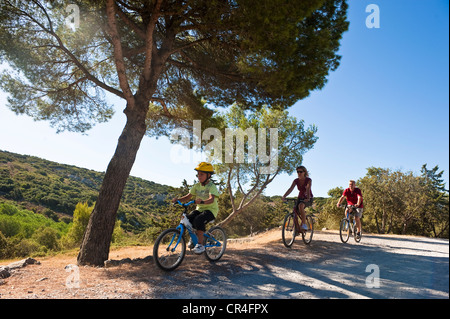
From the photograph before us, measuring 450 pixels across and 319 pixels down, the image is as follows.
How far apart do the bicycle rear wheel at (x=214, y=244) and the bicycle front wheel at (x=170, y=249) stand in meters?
0.59

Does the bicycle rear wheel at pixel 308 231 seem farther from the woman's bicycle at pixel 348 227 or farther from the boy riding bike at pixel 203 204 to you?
the boy riding bike at pixel 203 204

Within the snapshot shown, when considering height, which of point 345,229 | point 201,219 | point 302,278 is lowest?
point 302,278

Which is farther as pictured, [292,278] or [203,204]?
[203,204]

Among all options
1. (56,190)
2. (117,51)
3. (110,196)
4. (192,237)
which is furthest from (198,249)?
(56,190)

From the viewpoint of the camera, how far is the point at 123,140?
6.72 meters

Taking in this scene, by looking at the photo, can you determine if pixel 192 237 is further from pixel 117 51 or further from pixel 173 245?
pixel 117 51

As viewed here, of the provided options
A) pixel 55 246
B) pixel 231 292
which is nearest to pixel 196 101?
pixel 231 292

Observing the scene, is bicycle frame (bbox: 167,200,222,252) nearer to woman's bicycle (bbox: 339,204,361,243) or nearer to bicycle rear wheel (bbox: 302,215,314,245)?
bicycle rear wheel (bbox: 302,215,314,245)

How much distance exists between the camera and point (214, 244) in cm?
519

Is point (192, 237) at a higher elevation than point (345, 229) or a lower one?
higher

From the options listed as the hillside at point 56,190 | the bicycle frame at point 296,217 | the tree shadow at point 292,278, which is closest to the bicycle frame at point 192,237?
the tree shadow at point 292,278

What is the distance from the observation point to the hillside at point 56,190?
4647 centimetres

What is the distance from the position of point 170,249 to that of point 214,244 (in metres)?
1.02

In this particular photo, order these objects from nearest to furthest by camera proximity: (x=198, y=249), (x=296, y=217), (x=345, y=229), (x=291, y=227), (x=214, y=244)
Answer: (x=198, y=249), (x=214, y=244), (x=296, y=217), (x=291, y=227), (x=345, y=229)
